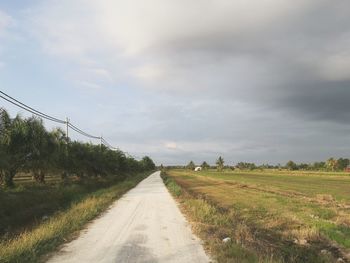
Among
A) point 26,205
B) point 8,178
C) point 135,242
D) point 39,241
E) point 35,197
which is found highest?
point 8,178

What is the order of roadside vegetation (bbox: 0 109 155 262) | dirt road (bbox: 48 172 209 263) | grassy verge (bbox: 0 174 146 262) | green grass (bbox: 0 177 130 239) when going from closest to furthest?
1. grassy verge (bbox: 0 174 146 262)
2. dirt road (bbox: 48 172 209 263)
3. roadside vegetation (bbox: 0 109 155 262)
4. green grass (bbox: 0 177 130 239)

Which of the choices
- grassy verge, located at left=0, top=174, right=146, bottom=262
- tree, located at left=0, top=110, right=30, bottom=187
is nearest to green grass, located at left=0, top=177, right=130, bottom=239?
tree, located at left=0, top=110, right=30, bottom=187

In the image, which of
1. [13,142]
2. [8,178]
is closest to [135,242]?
[13,142]

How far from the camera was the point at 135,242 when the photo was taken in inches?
446

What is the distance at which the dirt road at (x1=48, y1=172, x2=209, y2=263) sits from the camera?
9.39m

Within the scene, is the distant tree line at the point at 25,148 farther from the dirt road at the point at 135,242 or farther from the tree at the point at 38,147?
the dirt road at the point at 135,242

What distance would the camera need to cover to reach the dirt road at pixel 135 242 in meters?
9.39

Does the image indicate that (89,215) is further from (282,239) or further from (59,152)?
(59,152)

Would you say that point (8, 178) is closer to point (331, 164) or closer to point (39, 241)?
point (39, 241)

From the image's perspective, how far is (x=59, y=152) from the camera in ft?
109

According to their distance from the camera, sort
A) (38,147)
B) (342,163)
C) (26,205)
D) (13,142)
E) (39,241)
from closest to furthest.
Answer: (39,241) < (26,205) < (13,142) < (38,147) < (342,163)

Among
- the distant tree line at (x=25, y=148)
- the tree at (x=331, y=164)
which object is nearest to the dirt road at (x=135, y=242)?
the distant tree line at (x=25, y=148)

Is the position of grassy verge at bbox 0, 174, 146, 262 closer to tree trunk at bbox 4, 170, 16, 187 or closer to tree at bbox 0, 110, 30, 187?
tree at bbox 0, 110, 30, 187

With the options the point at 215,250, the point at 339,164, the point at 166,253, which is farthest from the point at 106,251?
the point at 339,164
